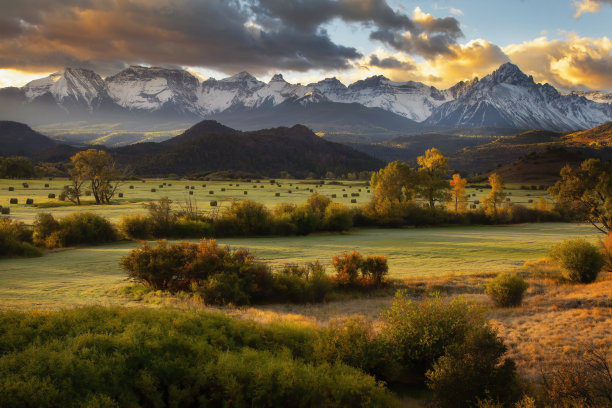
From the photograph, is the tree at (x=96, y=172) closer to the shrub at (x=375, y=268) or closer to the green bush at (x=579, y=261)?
the shrub at (x=375, y=268)

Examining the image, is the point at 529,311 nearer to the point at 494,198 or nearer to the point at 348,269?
the point at 348,269

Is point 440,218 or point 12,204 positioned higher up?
point 12,204

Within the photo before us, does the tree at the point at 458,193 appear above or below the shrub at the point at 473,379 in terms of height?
above

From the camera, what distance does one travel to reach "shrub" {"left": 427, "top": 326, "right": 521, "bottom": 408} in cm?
887

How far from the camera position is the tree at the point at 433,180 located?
5394 cm

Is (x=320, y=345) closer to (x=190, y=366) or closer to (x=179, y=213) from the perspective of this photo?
(x=190, y=366)

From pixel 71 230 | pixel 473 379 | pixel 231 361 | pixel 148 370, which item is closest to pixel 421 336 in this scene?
pixel 473 379

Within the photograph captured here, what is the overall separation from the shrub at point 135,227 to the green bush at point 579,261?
1119 inches

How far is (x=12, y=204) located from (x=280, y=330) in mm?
49567

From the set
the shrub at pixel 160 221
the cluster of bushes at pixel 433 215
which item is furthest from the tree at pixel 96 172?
the cluster of bushes at pixel 433 215

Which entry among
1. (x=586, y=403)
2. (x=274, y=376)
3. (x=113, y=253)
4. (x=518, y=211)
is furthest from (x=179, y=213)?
(x=518, y=211)

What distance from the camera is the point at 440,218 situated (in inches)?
1957

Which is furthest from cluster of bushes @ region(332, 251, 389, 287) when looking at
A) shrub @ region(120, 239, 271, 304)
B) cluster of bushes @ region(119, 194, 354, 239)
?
A: cluster of bushes @ region(119, 194, 354, 239)

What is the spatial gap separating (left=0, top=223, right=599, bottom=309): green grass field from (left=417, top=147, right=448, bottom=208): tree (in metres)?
7.68
